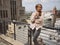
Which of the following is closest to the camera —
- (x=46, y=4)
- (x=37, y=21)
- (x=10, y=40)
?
(x=37, y=21)

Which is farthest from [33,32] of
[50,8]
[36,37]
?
[50,8]

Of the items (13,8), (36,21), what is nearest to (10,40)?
(36,21)

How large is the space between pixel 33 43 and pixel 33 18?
0.31m

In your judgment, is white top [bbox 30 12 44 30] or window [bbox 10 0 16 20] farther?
window [bbox 10 0 16 20]

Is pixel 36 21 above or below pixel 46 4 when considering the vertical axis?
below

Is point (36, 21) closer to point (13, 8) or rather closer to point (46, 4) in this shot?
point (46, 4)

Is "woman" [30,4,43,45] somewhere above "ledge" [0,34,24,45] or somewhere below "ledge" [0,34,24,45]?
above

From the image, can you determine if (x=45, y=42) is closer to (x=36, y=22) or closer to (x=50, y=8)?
(x=36, y=22)

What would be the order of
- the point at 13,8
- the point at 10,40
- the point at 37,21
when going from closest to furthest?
the point at 37,21, the point at 10,40, the point at 13,8

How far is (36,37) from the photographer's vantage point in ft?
7.05

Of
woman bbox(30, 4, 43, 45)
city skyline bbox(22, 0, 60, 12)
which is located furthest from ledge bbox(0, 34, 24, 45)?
city skyline bbox(22, 0, 60, 12)

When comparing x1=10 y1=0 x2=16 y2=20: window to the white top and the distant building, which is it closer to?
the distant building

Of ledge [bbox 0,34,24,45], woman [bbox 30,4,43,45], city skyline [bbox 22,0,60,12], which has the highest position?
city skyline [bbox 22,0,60,12]

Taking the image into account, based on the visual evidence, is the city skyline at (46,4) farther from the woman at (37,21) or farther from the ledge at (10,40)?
the woman at (37,21)
